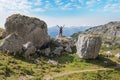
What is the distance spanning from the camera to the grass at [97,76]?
4208 cm

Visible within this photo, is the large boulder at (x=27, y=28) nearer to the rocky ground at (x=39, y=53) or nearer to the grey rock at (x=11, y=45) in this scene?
the rocky ground at (x=39, y=53)

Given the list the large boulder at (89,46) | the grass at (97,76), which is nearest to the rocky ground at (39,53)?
→ the large boulder at (89,46)

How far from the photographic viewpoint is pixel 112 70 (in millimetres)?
47812

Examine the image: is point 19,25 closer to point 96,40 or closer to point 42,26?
point 42,26

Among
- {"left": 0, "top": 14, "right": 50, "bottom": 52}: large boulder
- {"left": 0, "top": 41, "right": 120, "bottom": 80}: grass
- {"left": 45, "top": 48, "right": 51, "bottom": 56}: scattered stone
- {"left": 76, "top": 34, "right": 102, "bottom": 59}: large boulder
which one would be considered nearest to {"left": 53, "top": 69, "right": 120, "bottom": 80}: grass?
{"left": 0, "top": 41, "right": 120, "bottom": 80}: grass

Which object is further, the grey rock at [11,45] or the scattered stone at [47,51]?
the scattered stone at [47,51]

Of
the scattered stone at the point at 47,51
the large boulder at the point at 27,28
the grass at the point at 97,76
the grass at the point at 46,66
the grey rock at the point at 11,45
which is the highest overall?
the large boulder at the point at 27,28

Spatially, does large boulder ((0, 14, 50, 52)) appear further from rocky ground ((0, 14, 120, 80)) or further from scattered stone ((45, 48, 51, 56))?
scattered stone ((45, 48, 51, 56))

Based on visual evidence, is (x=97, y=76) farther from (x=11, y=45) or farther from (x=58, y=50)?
(x=11, y=45)

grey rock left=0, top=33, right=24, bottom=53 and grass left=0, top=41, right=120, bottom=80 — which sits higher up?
grey rock left=0, top=33, right=24, bottom=53

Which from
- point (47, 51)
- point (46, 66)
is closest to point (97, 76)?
point (46, 66)

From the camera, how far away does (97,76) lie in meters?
44.0

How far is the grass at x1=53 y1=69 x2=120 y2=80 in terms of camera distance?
42.1 metres

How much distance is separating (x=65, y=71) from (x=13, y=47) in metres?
11.9
